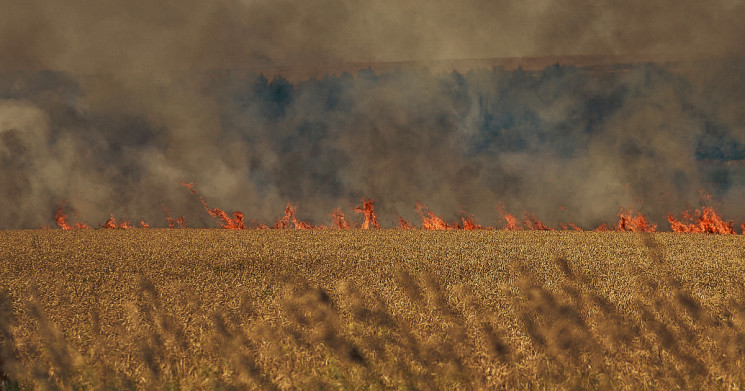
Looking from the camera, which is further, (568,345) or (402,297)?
(402,297)

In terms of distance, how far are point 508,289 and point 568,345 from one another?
249 cm

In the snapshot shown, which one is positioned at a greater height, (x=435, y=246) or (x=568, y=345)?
(x=435, y=246)

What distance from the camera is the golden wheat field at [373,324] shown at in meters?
4.01

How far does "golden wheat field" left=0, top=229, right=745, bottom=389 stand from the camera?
13.2 ft

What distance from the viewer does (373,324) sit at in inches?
202

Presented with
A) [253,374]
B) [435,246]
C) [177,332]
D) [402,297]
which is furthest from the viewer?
[435,246]

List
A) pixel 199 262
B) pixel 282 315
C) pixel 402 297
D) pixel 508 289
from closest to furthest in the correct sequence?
pixel 282 315 < pixel 402 297 < pixel 508 289 < pixel 199 262

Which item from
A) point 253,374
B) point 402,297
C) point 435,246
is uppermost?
point 435,246

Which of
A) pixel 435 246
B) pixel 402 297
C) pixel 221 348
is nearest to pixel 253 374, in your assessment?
pixel 221 348

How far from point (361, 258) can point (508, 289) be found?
4016 mm

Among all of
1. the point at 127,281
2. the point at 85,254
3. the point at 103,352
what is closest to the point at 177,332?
the point at 103,352

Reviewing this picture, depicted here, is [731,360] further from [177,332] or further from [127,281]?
[127,281]

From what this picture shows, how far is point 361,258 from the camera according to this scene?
10.4 meters

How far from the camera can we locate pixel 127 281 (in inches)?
311
